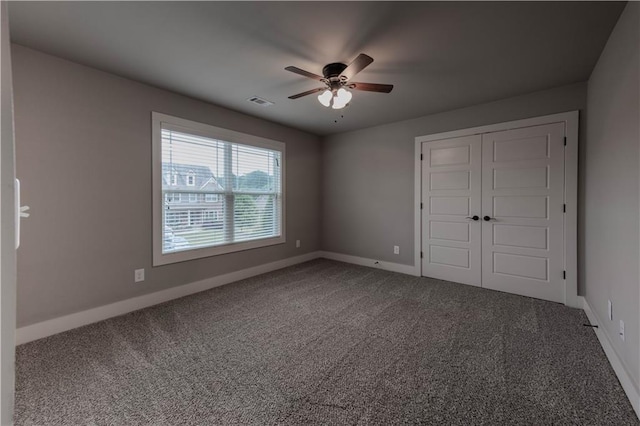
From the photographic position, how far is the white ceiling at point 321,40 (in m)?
1.84

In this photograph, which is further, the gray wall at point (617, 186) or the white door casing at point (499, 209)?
the white door casing at point (499, 209)

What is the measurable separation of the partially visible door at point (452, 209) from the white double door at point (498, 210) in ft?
0.04

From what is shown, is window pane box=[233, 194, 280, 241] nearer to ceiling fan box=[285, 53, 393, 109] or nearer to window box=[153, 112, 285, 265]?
window box=[153, 112, 285, 265]

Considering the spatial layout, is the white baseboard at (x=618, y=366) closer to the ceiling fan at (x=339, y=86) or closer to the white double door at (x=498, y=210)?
the white double door at (x=498, y=210)

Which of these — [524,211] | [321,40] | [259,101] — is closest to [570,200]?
[524,211]

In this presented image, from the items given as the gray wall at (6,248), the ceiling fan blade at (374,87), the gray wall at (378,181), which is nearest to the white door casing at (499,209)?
the gray wall at (378,181)

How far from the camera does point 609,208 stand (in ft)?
7.00

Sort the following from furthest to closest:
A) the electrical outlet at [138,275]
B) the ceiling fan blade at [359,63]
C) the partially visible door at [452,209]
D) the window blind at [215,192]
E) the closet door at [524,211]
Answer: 1. the partially visible door at [452,209]
2. the window blind at [215,192]
3. the closet door at [524,211]
4. the electrical outlet at [138,275]
5. the ceiling fan blade at [359,63]

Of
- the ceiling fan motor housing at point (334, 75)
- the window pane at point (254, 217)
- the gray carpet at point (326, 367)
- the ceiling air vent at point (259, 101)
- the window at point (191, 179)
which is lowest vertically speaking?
the gray carpet at point (326, 367)

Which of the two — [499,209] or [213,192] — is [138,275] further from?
[499,209]

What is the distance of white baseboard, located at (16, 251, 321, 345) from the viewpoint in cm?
234

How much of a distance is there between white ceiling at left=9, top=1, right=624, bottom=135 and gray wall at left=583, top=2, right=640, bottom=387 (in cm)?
25

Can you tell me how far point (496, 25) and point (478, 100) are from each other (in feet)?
5.40

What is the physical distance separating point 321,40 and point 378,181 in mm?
2783
